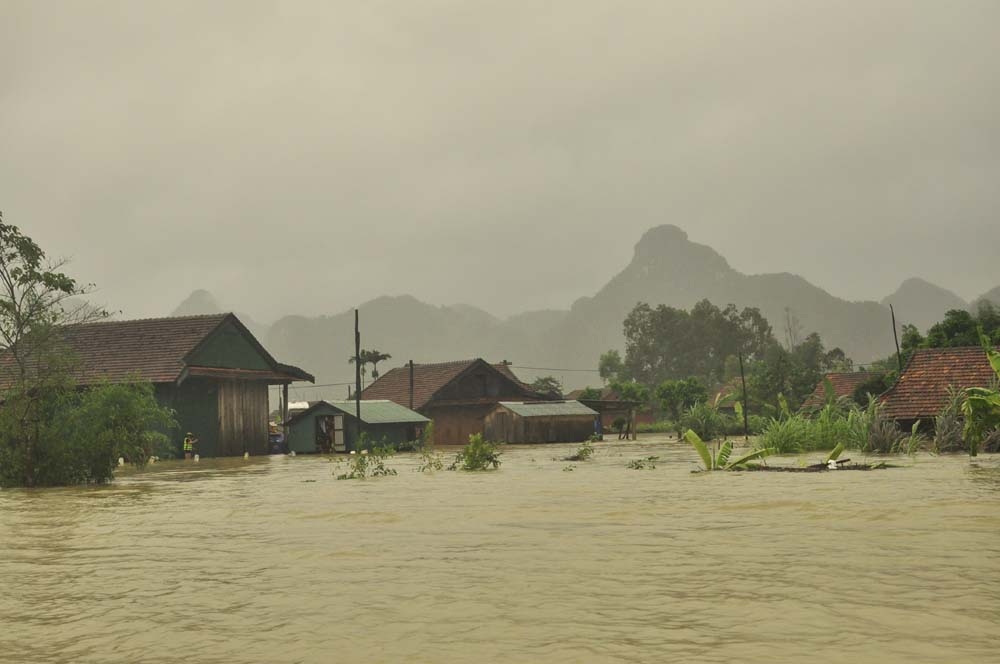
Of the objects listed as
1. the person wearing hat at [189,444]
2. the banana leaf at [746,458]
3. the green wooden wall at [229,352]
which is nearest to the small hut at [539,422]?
the green wooden wall at [229,352]

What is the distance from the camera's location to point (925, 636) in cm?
623

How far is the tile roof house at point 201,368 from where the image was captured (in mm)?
42656

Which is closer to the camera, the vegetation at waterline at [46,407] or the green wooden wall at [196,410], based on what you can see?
the vegetation at waterline at [46,407]

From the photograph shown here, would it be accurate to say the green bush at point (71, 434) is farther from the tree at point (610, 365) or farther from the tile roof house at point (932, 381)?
the tree at point (610, 365)

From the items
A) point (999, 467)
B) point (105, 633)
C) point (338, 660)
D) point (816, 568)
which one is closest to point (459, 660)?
point (338, 660)

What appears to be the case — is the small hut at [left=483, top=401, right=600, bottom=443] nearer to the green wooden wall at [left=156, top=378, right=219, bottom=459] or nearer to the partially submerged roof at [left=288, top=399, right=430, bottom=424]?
the partially submerged roof at [left=288, top=399, right=430, bottom=424]

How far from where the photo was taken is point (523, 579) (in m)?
8.86

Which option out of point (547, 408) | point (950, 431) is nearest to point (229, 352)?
point (547, 408)

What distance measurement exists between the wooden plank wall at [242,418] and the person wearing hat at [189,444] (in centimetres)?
165

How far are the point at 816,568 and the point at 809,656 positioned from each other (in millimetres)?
3230

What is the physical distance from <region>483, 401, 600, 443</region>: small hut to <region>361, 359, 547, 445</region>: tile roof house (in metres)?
1.98

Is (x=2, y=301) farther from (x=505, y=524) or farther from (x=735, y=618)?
(x=735, y=618)

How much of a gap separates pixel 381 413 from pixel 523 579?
142ft

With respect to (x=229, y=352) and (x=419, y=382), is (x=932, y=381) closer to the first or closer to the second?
(x=229, y=352)
